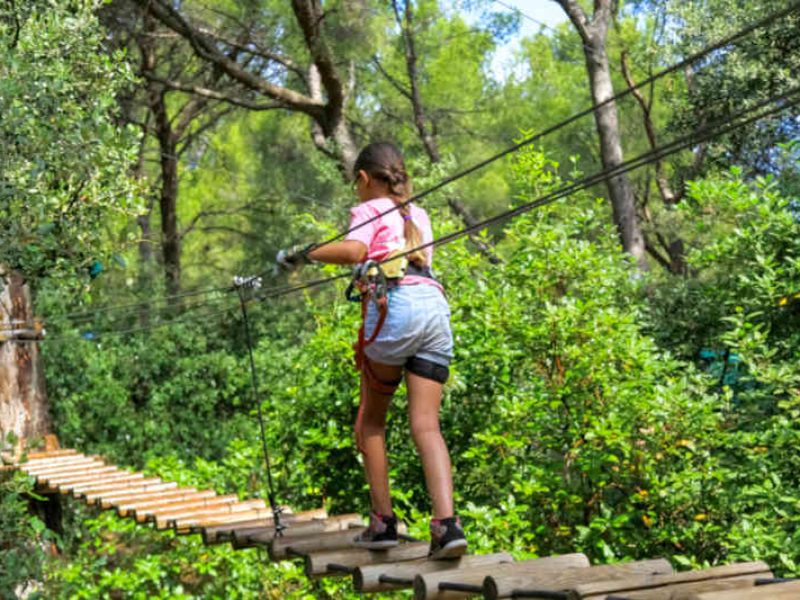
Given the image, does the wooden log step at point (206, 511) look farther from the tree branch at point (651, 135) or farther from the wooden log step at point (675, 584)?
the tree branch at point (651, 135)

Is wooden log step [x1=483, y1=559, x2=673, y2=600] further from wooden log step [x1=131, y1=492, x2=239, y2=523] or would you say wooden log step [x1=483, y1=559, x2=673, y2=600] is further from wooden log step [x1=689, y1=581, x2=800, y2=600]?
wooden log step [x1=131, y1=492, x2=239, y2=523]

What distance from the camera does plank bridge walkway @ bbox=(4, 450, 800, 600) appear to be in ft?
8.63

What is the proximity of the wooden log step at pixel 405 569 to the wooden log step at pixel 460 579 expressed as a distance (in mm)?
75

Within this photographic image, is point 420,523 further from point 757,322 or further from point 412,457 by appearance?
point 757,322

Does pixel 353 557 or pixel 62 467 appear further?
pixel 62 467

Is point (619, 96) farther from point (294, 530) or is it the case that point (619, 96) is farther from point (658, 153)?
point (294, 530)

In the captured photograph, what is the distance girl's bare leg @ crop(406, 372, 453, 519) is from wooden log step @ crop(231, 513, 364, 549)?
0.89 meters

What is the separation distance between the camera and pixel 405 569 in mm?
3156

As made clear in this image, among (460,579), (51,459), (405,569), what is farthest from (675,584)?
(51,459)

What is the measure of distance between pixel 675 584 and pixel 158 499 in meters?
2.96

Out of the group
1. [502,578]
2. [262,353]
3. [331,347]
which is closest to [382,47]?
[262,353]

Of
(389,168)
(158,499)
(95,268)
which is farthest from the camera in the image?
(158,499)

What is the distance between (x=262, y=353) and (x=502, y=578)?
8.39 m

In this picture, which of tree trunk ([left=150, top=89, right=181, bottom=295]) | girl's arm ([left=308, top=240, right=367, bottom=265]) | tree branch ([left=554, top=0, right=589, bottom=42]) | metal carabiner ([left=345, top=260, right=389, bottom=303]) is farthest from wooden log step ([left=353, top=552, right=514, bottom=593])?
tree trunk ([left=150, top=89, right=181, bottom=295])
